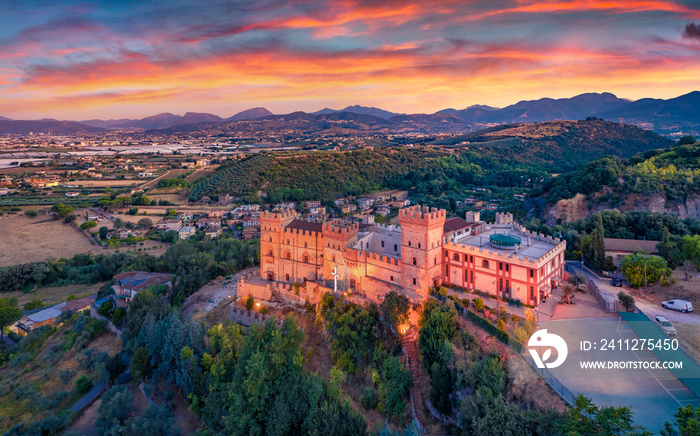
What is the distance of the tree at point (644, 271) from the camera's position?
25562 millimetres

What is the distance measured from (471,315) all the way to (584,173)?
162ft

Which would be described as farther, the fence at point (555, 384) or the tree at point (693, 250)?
the tree at point (693, 250)

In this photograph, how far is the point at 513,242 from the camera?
24938 millimetres

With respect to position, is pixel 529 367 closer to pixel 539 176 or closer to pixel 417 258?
pixel 417 258

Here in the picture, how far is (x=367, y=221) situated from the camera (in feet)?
115

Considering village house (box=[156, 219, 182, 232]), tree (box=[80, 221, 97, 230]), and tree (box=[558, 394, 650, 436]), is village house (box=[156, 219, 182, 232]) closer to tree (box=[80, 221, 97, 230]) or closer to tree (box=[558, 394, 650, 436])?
tree (box=[80, 221, 97, 230])

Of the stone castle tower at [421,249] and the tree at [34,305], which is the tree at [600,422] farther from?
the tree at [34,305]

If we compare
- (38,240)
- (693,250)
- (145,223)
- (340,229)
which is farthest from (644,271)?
(38,240)

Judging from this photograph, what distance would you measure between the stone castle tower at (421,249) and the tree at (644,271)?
12828 millimetres

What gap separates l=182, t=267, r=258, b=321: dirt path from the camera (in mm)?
33469

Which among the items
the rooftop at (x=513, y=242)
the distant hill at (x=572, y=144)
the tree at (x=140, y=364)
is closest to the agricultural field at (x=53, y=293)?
the tree at (x=140, y=364)

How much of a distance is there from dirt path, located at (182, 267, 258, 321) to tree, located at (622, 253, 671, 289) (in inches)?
1170

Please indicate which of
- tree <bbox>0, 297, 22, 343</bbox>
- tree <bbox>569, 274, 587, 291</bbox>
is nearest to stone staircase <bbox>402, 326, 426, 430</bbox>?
tree <bbox>569, 274, 587, 291</bbox>

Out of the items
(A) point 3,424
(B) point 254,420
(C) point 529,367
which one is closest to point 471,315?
(C) point 529,367
